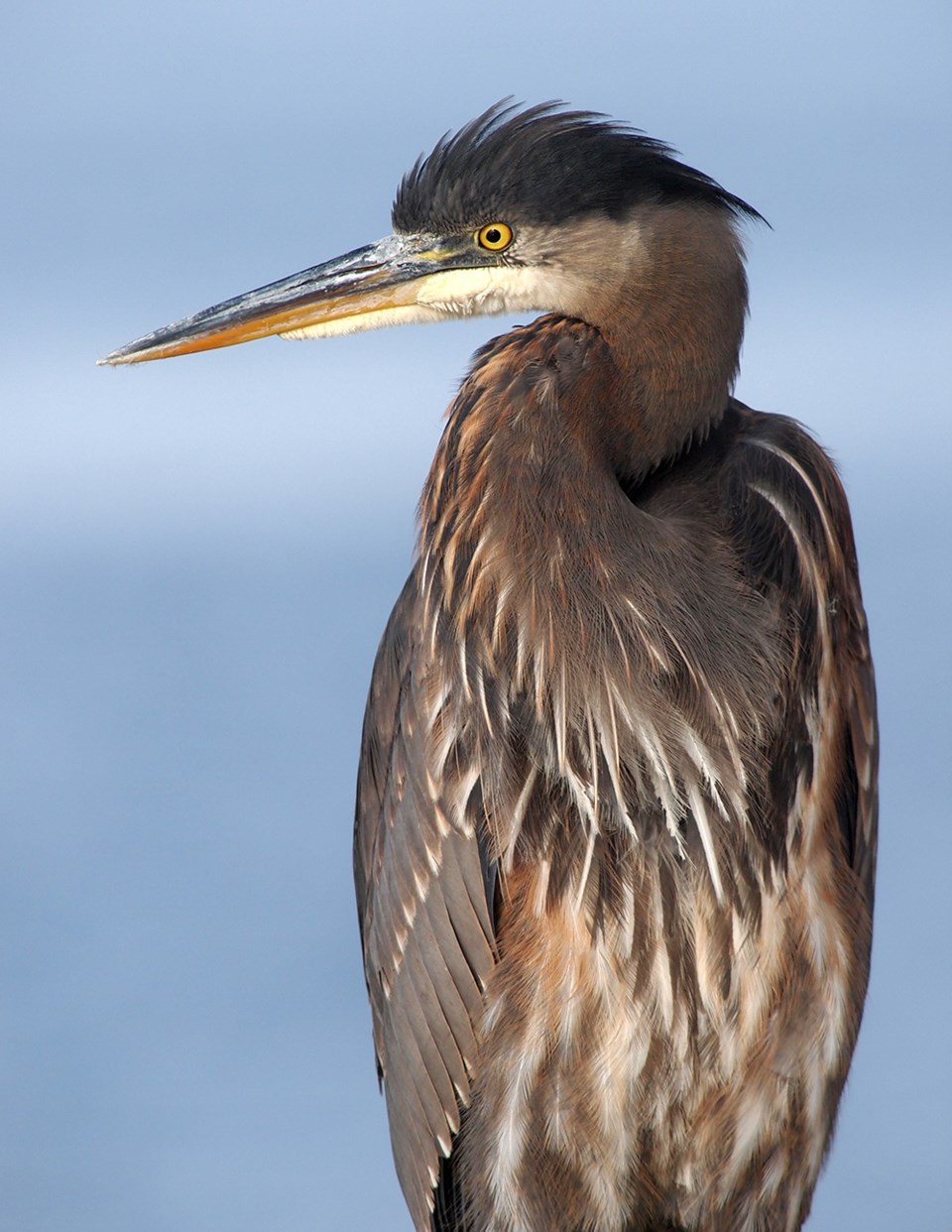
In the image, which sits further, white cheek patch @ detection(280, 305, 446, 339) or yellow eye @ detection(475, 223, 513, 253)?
white cheek patch @ detection(280, 305, 446, 339)

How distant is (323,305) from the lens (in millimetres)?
1658

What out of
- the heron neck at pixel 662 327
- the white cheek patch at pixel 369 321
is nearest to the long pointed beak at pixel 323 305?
the white cheek patch at pixel 369 321

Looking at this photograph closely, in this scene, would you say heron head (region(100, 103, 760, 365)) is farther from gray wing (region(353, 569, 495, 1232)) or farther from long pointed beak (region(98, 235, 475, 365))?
gray wing (region(353, 569, 495, 1232))

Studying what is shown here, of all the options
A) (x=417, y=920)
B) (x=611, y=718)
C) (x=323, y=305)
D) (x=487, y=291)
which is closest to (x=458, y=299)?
(x=487, y=291)

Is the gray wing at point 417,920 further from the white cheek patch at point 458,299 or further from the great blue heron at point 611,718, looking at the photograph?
the white cheek patch at point 458,299

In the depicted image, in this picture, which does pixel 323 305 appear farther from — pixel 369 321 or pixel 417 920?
pixel 417 920

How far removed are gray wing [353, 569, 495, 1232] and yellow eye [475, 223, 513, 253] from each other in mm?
374

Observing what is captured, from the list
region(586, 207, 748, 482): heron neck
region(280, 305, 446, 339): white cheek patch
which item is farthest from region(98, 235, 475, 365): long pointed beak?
region(586, 207, 748, 482): heron neck

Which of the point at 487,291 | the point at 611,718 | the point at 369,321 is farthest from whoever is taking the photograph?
the point at 369,321

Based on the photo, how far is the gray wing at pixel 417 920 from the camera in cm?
157

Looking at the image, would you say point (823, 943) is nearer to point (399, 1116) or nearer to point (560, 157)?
point (399, 1116)

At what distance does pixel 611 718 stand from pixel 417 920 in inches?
14.4

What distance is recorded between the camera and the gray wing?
1566mm

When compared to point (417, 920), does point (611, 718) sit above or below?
above
